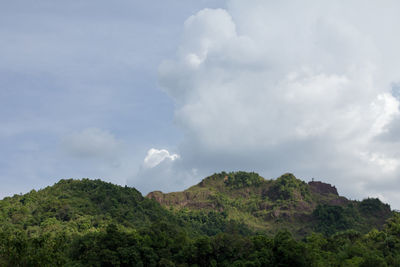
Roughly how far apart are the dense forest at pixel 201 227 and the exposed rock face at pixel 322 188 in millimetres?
497

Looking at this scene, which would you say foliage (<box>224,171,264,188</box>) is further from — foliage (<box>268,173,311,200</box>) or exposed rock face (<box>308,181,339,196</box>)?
exposed rock face (<box>308,181,339,196</box>)

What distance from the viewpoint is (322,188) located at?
196 m

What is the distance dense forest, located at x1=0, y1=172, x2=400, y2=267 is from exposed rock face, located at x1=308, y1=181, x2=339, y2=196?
0.50 metres

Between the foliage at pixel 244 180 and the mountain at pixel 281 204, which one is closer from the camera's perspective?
the mountain at pixel 281 204

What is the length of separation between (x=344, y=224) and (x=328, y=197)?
134ft

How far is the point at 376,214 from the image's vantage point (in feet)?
537

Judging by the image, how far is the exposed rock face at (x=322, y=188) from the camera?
194m

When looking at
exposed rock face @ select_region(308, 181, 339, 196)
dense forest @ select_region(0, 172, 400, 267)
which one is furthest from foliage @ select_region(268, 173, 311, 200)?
exposed rock face @ select_region(308, 181, 339, 196)

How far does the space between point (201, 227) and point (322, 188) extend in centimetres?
7453

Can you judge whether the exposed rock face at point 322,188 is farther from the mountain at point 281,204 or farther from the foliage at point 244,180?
the foliage at point 244,180

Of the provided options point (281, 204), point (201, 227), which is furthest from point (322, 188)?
point (201, 227)

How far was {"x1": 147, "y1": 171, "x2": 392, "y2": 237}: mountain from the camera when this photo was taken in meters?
154

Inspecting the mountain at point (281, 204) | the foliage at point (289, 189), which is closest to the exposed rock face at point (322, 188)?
the mountain at point (281, 204)

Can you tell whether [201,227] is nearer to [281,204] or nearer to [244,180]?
[281,204]
